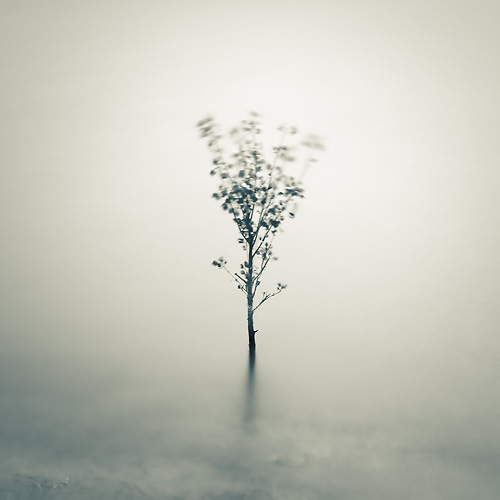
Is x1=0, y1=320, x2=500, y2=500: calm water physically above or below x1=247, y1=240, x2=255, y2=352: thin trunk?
below

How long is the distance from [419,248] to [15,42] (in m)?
16.9

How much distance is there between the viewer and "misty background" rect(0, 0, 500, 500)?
607 centimetres

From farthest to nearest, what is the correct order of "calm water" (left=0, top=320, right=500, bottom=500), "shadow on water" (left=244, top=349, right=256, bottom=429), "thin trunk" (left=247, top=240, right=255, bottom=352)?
"thin trunk" (left=247, top=240, right=255, bottom=352), "shadow on water" (left=244, top=349, right=256, bottom=429), "calm water" (left=0, top=320, right=500, bottom=500)

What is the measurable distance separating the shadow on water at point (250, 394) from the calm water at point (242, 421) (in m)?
0.02

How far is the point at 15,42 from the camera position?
19.9 metres

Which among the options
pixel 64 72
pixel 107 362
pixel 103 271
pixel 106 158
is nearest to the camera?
pixel 107 362

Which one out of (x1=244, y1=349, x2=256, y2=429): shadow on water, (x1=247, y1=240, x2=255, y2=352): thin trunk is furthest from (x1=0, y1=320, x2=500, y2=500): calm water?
(x1=247, y1=240, x2=255, y2=352): thin trunk

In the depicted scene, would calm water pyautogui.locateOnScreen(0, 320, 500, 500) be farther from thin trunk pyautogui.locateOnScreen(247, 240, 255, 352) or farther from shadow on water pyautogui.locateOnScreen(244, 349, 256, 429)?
thin trunk pyautogui.locateOnScreen(247, 240, 255, 352)

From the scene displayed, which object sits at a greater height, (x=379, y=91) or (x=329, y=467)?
(x=379, y=91)

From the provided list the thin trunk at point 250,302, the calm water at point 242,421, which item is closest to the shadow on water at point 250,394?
the calm water at point 242,421

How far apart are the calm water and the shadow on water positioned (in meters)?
0.02

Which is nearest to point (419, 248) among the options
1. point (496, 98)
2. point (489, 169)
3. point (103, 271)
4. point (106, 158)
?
point (489, 169)

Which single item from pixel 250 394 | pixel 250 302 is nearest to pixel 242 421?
pixel 250 394

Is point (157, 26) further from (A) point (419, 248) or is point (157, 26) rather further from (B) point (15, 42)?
(A) point (419, 248)
